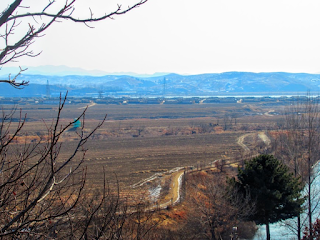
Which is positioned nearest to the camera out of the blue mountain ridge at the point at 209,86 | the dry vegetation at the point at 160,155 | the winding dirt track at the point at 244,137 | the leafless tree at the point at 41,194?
the leafless tree at the point at 41,194

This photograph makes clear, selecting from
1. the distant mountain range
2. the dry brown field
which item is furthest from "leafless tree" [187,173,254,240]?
the distant mountain range

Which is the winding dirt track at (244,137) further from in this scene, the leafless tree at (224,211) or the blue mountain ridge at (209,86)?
the blue mountain ridge at (209,86)

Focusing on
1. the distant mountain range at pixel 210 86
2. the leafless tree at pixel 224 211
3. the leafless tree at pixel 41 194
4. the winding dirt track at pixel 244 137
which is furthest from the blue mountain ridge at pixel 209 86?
the leafless tree at pixel 41 194

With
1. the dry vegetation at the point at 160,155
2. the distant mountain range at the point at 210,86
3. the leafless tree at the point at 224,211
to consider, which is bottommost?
the dry vegetation at the point at 160,155

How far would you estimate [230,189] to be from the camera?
10.6 metres

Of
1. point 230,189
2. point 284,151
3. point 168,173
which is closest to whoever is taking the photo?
point 230,189

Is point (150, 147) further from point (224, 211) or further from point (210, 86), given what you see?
point (210, 86)

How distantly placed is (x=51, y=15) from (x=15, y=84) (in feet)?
1.49

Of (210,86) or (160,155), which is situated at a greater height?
(210,86)

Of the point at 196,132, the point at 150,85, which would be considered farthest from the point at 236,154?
the point at 150,85

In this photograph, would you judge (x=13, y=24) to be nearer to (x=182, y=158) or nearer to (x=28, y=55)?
(x=28, y=55)

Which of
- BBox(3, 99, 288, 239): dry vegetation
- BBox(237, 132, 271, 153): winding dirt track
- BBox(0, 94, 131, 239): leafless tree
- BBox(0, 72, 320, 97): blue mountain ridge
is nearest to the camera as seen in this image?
BBox(0, 94, 131, 239): leafless tree

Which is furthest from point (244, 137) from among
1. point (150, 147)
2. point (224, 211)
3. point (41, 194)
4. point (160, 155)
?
point (41, 194)

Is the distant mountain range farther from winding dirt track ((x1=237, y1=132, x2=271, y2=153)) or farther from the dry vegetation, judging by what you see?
winding dirt track ((x1=237, y1=132, x2=271, y2=153))
